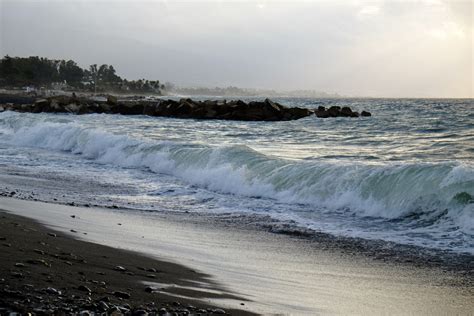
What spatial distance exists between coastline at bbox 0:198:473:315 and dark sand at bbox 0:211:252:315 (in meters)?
0.30

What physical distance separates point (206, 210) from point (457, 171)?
4501 millimetres

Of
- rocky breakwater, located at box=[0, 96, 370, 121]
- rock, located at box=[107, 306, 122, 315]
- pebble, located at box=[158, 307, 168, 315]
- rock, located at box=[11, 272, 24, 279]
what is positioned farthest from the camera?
rocky breakwater, located at box=[0, 96, 370, 121]

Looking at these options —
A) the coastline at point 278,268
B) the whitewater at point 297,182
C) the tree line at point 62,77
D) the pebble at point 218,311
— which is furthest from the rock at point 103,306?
the tree line at point 62,77

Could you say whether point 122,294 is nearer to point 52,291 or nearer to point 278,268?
point 52,291

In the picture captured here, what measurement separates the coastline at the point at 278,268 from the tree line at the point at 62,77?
124 m

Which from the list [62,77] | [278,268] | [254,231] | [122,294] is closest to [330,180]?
[254,231]

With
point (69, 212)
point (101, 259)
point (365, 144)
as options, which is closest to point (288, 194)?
point (69, 212)

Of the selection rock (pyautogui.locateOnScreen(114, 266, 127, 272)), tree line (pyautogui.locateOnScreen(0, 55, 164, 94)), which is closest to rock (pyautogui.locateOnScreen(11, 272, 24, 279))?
rock (pyautogui.locateOnScreen(114, 266, 127, 272))

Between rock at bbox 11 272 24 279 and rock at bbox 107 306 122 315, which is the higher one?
rock at bbox 11 272 24 279

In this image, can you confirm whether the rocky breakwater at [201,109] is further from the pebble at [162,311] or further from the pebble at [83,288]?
the pebble at [162,311]

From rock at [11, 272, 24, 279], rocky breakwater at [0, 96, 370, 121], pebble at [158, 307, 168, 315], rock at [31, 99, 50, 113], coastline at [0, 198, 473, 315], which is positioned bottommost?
coastline at [0, 198, 473, 315]

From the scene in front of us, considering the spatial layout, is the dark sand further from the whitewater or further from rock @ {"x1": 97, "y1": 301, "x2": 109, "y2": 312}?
the whitewater

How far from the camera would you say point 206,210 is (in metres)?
10.6

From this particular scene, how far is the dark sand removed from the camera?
4.02 m
